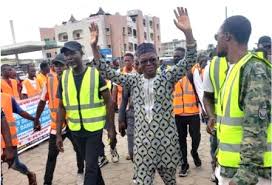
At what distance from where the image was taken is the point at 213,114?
4000 millimetres

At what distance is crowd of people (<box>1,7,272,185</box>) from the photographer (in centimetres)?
219

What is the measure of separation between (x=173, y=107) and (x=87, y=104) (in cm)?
109

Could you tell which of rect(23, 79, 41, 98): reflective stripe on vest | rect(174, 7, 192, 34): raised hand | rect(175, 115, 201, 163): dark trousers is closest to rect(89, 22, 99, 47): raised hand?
rect(174, 7, 192, 34): raised hand

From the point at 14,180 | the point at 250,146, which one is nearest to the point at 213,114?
the point at 250,146

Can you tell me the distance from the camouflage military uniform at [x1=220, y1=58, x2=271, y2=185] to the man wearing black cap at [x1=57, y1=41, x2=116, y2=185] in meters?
2.37

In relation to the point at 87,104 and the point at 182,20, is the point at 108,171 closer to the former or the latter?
the point at 87,104

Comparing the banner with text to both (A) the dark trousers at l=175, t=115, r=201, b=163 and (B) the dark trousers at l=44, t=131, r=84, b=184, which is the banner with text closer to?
(B) the dark trousers at l=44, t=131, r=84, b=184

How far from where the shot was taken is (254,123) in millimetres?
2146

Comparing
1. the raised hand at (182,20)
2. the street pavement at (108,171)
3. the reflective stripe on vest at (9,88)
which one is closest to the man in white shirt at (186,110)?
the street pavement at (108,171)

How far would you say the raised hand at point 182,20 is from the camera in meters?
3.24

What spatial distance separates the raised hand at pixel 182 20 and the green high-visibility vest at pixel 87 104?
1.41 meters

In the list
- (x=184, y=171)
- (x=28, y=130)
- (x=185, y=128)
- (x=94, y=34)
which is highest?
(x=94, y=34)

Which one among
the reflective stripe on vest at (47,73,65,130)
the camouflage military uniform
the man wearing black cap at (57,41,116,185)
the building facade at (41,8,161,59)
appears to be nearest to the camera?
the camouflage military uniform

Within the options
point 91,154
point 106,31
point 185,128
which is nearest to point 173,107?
point 91,154
